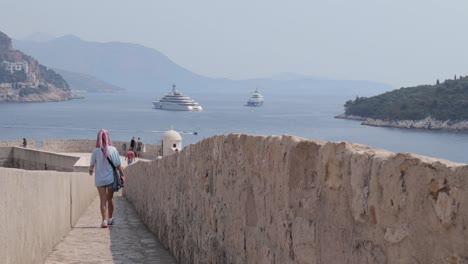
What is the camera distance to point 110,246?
8.60 meters

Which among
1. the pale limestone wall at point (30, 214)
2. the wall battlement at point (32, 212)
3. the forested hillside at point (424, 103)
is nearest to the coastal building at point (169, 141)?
the wall battlement at point (32, 212)

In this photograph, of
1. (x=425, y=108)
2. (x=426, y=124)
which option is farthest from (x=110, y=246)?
(x=425, y=108)

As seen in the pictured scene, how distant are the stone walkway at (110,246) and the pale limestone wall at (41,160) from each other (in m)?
23.7

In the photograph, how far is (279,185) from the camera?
423cm

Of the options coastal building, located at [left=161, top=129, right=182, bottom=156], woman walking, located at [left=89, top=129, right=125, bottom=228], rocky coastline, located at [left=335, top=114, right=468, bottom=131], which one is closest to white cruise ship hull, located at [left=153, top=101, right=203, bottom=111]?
rocky coastline, located at [left=335, top=114, right=468, bottom=131]

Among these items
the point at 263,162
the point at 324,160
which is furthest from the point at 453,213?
the point at 263,162

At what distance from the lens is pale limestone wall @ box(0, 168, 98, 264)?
15.9 feet

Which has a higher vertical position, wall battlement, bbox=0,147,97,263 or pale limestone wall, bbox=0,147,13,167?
wall battlement, bbox=0,147,97,263

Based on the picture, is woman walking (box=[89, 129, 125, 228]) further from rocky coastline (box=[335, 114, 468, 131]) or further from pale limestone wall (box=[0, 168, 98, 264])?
rocky coastline (box=[335, 114, 468, 131])

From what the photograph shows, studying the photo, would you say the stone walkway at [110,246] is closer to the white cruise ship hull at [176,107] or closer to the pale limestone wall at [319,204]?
the pale limestone wall at [319,204]

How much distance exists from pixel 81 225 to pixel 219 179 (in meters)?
5.67

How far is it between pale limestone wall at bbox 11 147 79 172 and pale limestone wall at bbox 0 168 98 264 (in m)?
26.2

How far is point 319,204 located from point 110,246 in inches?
214

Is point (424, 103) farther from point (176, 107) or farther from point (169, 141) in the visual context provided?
point (169, 141)
